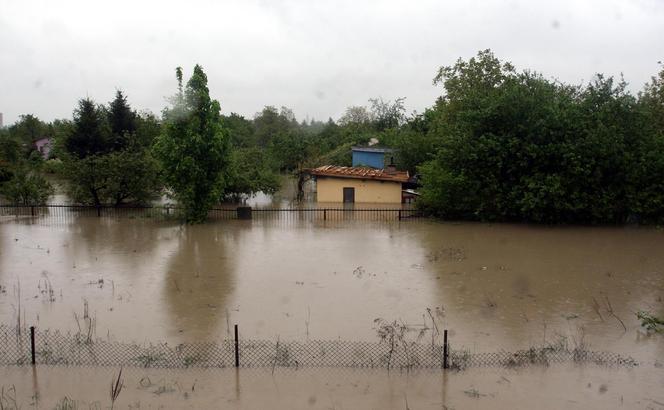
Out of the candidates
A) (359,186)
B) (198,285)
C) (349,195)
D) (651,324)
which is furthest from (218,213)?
(651,324)

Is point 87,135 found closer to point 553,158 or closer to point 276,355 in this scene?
point 553,158

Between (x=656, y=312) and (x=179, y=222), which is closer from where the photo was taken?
(x=656, y=312)

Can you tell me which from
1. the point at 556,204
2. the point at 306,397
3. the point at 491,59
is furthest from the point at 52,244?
the point at 491,59

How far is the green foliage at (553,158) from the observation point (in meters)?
24.4

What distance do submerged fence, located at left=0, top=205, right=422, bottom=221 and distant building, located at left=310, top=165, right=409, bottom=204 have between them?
5183mm

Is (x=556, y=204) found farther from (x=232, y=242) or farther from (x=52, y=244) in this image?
(x=52, y=244)

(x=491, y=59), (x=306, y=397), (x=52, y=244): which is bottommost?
(x=306, y=397)

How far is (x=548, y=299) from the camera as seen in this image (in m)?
14.0

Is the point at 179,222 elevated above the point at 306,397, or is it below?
above

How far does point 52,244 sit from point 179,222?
6500mm

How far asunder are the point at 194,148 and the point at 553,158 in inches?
627

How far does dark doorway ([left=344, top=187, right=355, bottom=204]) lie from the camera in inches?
1389

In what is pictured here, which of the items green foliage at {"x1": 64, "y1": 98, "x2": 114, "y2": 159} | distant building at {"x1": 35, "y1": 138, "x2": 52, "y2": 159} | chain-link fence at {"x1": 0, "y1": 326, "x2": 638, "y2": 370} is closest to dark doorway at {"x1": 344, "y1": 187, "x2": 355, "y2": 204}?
green foliage at {"x1": 64, "y1": 98, "x2": 114, "y2": 159}

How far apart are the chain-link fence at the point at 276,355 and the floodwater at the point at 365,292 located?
408 millimetres
